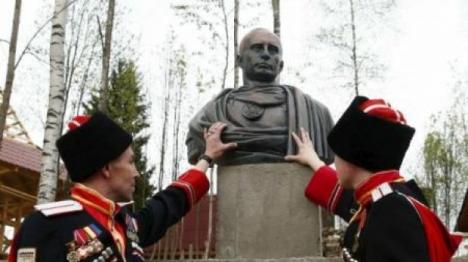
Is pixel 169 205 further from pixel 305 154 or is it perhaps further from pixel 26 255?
pixel 305 154

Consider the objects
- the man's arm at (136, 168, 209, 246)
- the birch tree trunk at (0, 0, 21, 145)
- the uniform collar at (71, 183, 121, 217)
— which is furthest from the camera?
the birch tree trunk at (0, 0, 21, 145)

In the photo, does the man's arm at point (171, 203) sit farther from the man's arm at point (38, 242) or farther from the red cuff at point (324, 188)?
the red cuff at point (324, 188)

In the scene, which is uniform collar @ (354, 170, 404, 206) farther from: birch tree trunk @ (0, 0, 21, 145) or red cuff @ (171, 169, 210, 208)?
birch tree trunk @ (0, 0, 21, 145)

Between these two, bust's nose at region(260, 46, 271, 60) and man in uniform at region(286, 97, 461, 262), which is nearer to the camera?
man in uniform at region(286, 97, 461, 262)

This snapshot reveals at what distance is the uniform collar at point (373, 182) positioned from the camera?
115 inches

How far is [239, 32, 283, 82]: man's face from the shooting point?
6.25m

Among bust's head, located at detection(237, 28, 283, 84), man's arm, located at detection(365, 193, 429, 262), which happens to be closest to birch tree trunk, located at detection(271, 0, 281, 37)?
bust's head, located at detection(237, 28, 283, 84)

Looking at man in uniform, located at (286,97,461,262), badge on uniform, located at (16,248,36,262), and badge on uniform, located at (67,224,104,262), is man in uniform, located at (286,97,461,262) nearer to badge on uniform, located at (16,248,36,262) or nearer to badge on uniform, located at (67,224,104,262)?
badge on uniform, located at (67,224,104,262)

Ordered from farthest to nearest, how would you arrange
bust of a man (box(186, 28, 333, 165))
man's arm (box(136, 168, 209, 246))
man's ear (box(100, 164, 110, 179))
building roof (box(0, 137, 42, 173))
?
building roof (box(0, 137, 42, 173)) → bust of a man (box(186, 28, 333, 165)) → man's arm (box(136, 168, 209, 246)) → man's ear (box(100, 164, 110, 179))

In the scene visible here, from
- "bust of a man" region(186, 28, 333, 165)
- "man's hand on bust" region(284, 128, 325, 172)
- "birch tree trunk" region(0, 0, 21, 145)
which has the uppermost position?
"birch tree trunk" region(0, 0, 21, 145)

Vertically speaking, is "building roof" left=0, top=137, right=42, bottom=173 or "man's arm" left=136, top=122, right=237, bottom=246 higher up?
"building roof" left=0, top=137, right=42, bottom=173

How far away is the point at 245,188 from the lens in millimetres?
5836

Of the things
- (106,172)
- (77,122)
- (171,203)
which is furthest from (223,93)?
(106,172)

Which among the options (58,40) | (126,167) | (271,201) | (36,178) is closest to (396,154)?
(126,167)
